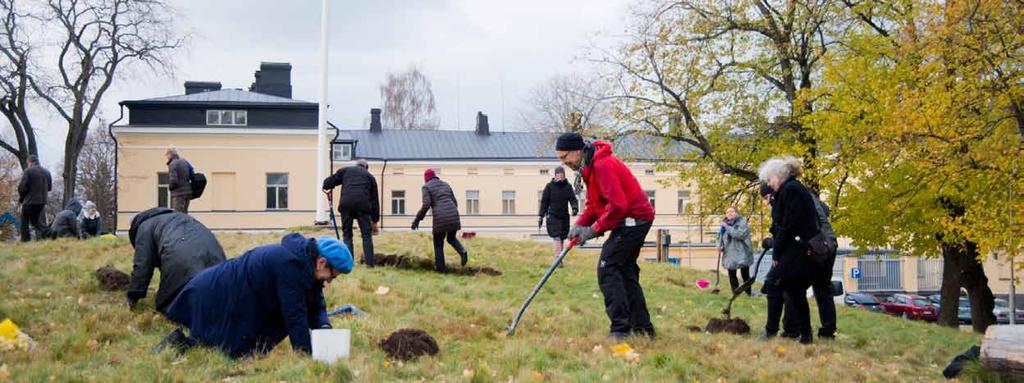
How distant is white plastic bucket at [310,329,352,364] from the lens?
6.68m

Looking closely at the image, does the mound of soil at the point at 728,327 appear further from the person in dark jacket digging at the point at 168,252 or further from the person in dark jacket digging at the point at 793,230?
the person in dark jacket digging at the point at 168,252

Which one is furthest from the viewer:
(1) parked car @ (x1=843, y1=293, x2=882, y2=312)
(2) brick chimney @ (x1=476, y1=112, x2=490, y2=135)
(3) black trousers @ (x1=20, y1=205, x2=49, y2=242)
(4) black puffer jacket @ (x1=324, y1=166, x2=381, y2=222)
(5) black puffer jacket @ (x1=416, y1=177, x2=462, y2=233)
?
(2) brick chimney @ (x1=476, y1=112, x2=490, y2=135)

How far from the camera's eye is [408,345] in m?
7.26

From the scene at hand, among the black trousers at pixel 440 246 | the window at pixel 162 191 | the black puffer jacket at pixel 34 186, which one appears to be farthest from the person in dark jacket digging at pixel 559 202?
the window at pixel 162 191

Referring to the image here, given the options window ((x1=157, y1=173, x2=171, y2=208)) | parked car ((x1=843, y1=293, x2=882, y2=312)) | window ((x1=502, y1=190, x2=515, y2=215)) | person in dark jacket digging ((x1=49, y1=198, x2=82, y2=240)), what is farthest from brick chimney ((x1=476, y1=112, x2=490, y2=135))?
person in dark jacket digging ((x1=49, y1=198, x2=82, y2=240))

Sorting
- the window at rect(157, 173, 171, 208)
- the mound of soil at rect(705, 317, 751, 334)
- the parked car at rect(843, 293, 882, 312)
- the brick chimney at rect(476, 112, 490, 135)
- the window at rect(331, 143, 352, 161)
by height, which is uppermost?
the brick chimney at rect(476, 112, 490, 135)

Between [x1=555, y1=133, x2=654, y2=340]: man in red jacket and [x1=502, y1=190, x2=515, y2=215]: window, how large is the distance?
49833mm

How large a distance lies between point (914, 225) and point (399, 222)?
3880 cm

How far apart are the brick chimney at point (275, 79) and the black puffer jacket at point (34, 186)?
3522 centimetres

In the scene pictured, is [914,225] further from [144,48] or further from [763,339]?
[144,48]

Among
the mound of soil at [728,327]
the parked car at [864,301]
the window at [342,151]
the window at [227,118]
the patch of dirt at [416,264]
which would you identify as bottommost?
the parked car at [864,301]

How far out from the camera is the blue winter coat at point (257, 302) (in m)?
6.73

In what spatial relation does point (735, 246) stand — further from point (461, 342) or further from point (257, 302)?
point (257, 302)

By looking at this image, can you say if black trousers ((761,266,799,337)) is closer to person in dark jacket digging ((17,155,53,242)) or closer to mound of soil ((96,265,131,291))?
mound of soil ((96,265,131,291))
